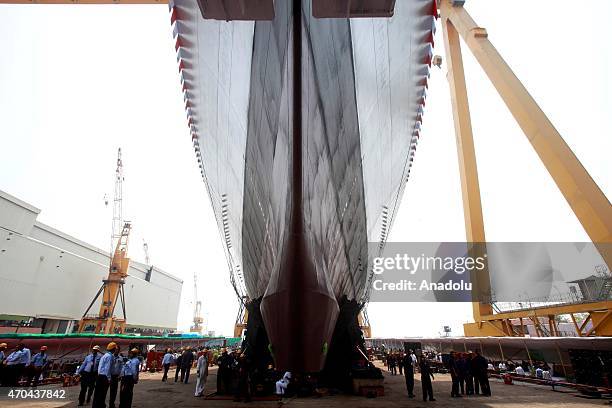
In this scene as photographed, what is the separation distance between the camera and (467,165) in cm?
1981

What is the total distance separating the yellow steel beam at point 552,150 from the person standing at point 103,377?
13.2 m

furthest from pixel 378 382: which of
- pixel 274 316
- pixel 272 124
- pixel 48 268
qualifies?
pixel 48 268

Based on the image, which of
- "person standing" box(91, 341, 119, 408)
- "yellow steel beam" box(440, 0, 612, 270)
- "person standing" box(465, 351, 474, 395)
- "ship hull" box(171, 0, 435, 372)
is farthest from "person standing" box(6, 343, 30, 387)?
"yellow steel beam" box(440, 0, 612, 270)

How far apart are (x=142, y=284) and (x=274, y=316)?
45.9 m

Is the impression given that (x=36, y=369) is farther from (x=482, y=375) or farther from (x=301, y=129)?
(x=482, y=375)

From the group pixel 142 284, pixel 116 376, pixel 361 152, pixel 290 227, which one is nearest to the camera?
pixel 290 227

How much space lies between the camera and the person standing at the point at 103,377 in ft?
16.9

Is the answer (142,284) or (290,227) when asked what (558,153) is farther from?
(142,284)

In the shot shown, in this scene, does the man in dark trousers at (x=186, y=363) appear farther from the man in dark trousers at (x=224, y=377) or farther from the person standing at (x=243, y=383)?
the person standing at (x=243, y=383)

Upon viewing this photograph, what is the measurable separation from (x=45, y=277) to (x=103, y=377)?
Answer: 29709 millimetres

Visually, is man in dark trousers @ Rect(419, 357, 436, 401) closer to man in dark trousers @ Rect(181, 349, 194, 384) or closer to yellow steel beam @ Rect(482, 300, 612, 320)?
man in dark trousers @ Rect(181, 349, 194, 384)

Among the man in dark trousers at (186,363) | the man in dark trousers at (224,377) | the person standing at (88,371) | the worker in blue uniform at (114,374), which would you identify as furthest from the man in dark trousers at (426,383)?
the man in dark trousers at (186,363)

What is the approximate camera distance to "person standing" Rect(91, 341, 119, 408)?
5.15 m

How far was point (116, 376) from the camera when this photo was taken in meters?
5.84
